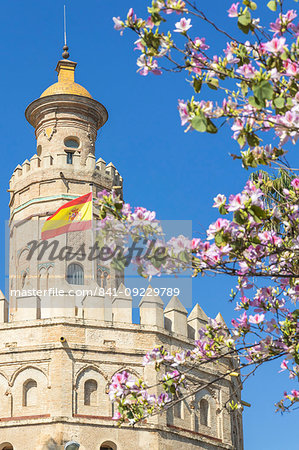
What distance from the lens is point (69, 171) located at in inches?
1232

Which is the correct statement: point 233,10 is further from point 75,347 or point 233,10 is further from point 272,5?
point 75,347

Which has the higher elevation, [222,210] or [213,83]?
[213,83]

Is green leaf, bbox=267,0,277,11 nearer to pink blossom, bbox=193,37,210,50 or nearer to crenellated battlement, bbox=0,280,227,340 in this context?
pink blossom, bbox=193,37,210,50

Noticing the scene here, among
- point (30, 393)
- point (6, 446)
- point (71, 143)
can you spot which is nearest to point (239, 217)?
point (30, 393)

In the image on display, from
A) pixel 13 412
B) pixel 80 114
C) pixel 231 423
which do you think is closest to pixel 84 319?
pixel 13 412

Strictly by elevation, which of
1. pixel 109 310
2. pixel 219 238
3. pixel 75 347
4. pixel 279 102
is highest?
pixel 109 310

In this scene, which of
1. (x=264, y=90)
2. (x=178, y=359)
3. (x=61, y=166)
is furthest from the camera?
(x=61, y=166)

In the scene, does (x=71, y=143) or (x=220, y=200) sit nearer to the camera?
(x=220, y=200)

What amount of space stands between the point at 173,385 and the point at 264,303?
1749mm

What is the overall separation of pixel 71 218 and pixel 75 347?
5521 mm

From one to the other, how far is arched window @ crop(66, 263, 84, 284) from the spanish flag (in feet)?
4.38

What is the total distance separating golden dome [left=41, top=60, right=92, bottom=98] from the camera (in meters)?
32.7

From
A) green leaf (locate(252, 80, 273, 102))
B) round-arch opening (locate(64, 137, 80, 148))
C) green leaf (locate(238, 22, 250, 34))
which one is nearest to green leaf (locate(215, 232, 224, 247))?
green leaf (locate(252, 80, 273, 102))

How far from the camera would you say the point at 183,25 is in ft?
31.0
